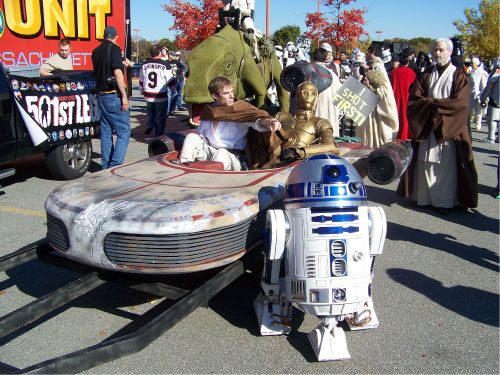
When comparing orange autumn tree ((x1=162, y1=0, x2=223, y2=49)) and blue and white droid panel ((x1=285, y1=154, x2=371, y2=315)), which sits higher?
orange autumn tree ((x1=162, y1=0, x2=223, y2=49))

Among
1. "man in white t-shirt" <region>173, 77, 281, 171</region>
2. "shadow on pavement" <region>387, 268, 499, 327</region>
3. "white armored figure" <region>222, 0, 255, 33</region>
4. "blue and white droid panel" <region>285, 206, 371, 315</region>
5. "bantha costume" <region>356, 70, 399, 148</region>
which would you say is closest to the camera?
"blue and white droid panel" <region>285, 206, 371, 315</region>

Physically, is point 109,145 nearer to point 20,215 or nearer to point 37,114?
point 37,114

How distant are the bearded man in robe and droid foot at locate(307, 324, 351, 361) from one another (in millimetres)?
3582

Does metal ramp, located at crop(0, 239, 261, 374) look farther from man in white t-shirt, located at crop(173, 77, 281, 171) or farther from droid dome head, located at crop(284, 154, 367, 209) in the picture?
man in white t-shirt, located at crop(173, 77, 281, 171)

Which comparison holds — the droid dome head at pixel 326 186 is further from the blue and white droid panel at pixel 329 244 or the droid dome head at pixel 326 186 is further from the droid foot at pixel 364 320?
the droid foot at pixel 364 320

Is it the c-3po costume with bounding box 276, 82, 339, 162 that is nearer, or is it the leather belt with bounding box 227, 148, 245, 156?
the c-3po costume with bounding box 276, 82, 339, 162

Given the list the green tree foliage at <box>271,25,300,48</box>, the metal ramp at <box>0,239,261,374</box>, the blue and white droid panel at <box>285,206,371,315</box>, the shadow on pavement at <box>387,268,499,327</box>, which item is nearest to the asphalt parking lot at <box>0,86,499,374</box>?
the shadow on pavement at <box>387,268,499,327</box>

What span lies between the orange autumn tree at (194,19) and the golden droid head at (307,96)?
1488 cm

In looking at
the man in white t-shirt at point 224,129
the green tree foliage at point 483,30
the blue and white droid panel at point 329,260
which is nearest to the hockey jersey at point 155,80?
the man in white t-shirt at point 224,129

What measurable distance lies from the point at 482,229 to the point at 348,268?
11.4ft

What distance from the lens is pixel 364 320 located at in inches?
129

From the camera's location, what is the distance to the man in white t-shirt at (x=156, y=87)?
10194 mm

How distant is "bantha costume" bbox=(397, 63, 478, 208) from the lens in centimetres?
567

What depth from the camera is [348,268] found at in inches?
109
